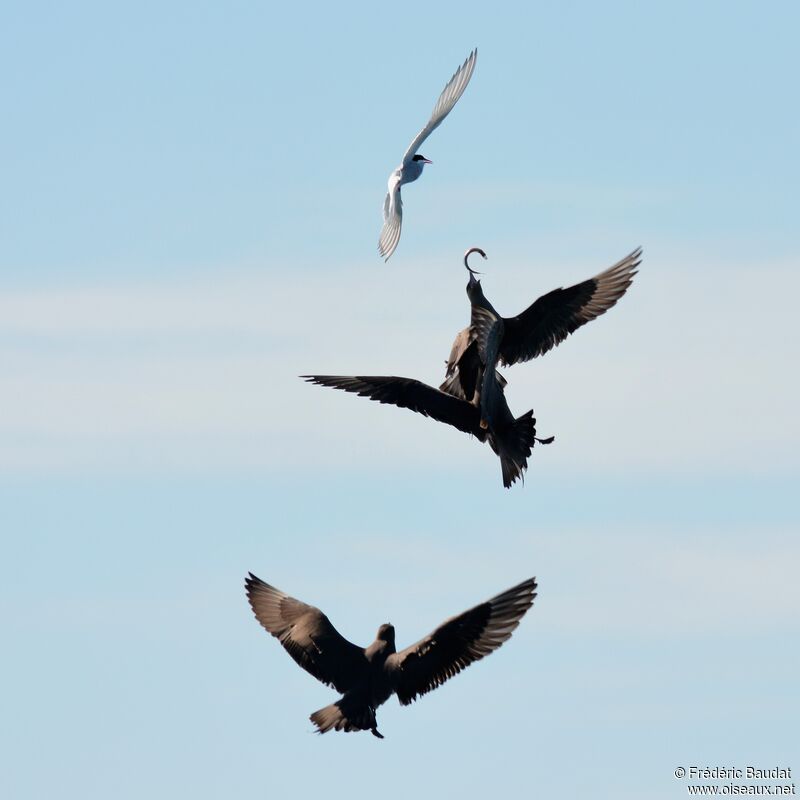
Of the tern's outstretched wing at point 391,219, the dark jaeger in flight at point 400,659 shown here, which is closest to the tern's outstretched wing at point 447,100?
the tern's outstretched wing at point 391,219

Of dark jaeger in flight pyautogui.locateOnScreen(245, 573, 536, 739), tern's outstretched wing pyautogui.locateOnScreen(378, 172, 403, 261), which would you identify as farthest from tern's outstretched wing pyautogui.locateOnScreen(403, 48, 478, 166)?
dark jaeger in flight pyautogui.locateOnScreen(245, 573, 536, 739)

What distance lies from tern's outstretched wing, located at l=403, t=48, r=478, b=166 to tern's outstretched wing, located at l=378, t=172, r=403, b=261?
25.1 inches

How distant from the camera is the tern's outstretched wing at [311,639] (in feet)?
152

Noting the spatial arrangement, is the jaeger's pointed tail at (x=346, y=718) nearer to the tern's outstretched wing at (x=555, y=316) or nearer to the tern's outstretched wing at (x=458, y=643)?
the tern's outstretched wing at (x=458, y=643)

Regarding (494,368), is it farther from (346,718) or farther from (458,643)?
(346,718)

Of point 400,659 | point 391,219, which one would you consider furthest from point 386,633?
point 391,219

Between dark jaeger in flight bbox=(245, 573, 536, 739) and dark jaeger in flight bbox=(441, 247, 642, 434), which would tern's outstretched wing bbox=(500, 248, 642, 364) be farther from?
dark jaeger in flight bbox=(245, 573, 536, 739)

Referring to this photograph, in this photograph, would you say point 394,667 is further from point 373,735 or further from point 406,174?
point 406,174

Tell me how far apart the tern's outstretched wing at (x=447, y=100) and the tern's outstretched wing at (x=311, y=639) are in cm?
733

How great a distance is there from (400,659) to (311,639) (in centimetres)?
199

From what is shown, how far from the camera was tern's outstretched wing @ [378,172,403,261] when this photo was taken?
142 feet

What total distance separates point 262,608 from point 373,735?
12.7 feet

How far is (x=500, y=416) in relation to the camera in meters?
45.7

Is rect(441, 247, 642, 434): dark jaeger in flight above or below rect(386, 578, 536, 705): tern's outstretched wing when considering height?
above
